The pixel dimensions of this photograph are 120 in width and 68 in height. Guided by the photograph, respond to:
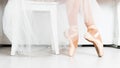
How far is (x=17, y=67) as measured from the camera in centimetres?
126

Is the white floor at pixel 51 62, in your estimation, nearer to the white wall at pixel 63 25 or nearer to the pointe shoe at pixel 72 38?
the pointe shoe at pixel 72 38

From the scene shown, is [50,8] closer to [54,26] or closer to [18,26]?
[54,26]

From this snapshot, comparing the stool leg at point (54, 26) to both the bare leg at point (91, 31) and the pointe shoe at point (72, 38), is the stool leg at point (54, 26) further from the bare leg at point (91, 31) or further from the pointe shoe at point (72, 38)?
the bare leg at point (91, 31)

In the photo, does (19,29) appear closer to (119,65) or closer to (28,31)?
(28,31)

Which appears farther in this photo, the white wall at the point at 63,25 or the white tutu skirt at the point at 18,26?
the white wall at the point at 63,25

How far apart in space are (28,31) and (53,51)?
A: 0.29m

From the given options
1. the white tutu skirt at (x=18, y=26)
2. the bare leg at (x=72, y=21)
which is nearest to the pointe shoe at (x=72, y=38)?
the bare leg at (x=72, y=21)

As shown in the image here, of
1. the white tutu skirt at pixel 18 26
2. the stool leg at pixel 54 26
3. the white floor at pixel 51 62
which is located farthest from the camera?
the stool leg at pixel 54 26

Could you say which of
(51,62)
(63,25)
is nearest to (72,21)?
(63,25)

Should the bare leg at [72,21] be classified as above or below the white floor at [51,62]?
above

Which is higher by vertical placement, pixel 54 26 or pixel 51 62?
pixel 54 26

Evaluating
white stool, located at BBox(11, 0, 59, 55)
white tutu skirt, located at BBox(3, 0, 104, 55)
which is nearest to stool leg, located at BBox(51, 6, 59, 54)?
white stool, located at BBox(11, 0, 59, 55)

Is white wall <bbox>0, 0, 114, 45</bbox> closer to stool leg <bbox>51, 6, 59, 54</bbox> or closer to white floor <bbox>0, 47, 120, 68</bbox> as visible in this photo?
stool leg <bbox>51, 6, 59, 54</bbox>

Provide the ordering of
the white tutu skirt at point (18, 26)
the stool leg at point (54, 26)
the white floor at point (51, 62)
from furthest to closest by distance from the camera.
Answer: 1. the stool leg at point (54, 26)
2. the white tutu skirt at point (18, 26)
3. the white floor at point (51, 62)
